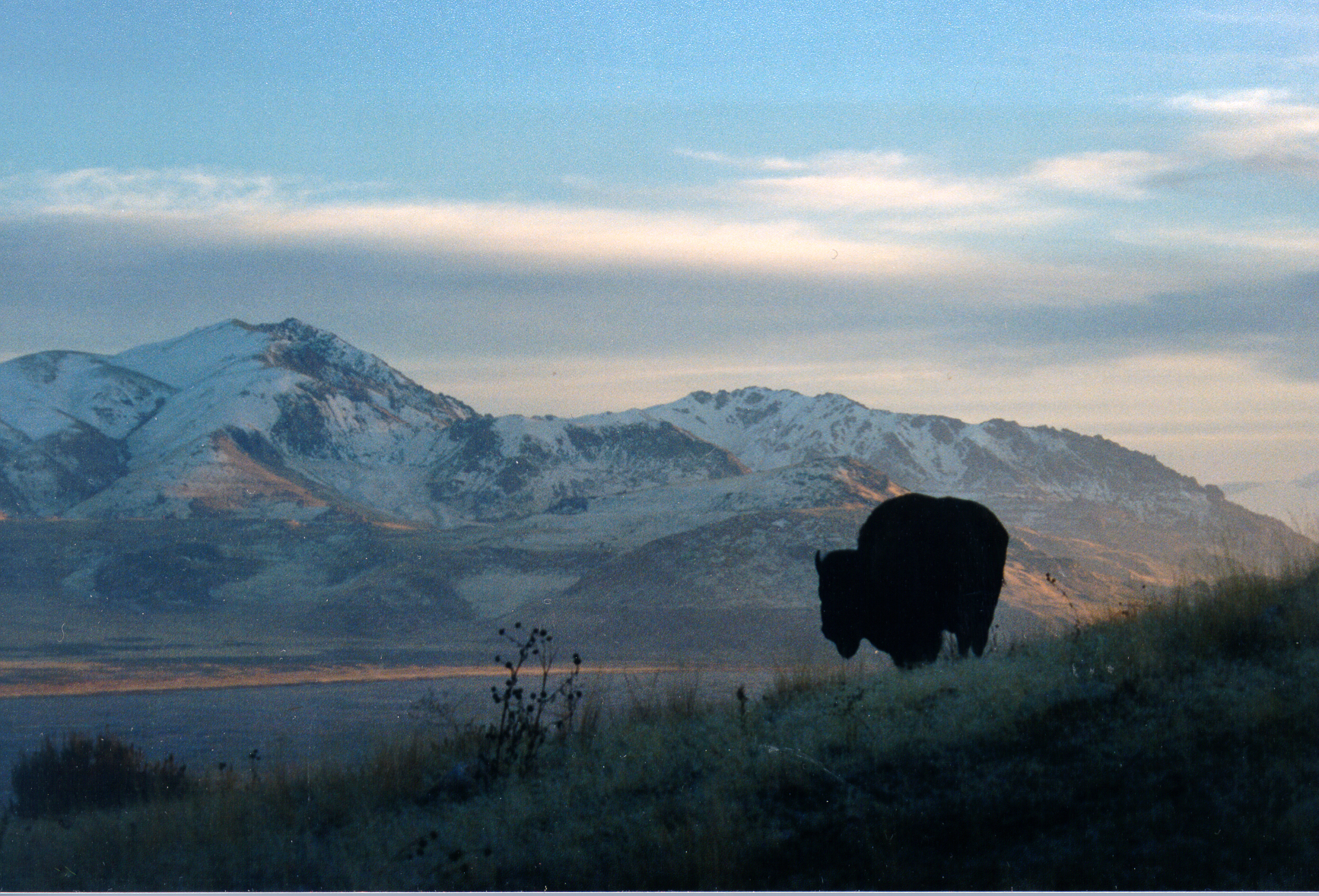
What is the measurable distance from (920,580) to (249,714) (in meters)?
22.5

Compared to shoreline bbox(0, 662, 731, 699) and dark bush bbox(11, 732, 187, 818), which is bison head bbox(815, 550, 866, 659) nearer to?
dark bush bbox(11, 732, 187, 818)

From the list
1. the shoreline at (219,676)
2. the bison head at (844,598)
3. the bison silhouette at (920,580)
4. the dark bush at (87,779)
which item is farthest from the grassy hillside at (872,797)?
the shoreline at (219,676)

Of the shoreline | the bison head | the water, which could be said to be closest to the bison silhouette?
the bison head

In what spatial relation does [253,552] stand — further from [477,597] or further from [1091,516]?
[1091,516]

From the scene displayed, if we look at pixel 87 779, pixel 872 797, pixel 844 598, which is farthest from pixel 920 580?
pixel 87 779

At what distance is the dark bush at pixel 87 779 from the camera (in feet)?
44.2

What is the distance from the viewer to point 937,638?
13.7m

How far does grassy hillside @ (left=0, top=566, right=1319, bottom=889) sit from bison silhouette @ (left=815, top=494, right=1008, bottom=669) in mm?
984

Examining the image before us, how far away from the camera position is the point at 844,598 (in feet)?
46.5

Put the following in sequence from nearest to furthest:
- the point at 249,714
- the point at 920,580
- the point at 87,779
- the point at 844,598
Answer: the point at 920,580 < the point at 87,779 < the point at 844,598 < the point at 249,714

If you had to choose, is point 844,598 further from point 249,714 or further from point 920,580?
point 249,714

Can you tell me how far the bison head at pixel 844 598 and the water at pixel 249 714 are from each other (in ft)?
7.57

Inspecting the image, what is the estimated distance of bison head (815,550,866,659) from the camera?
46.3ft

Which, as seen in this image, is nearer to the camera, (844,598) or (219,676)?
(844,598)
